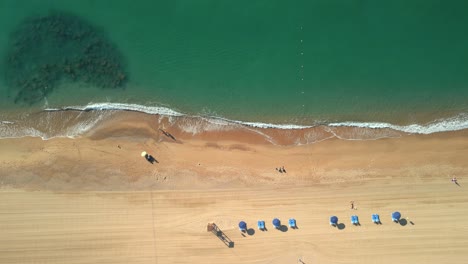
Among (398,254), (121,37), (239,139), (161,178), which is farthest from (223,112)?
(398,254)

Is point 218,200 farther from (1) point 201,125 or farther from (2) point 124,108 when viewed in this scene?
(2) point 124,108

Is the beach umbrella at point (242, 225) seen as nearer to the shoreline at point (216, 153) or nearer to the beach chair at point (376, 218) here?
→ the shoreline at point (216, 153)

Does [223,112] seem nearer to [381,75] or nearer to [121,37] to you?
[121,37]

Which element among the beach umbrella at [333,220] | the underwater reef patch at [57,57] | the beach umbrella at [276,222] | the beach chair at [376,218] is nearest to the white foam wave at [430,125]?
the beach chair at [376,218]

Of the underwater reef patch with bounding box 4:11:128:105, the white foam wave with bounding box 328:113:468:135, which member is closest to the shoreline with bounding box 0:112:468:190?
the white foam wave with bounding box 328:113:468:135

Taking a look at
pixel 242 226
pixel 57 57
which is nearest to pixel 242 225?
pixel 242 226
